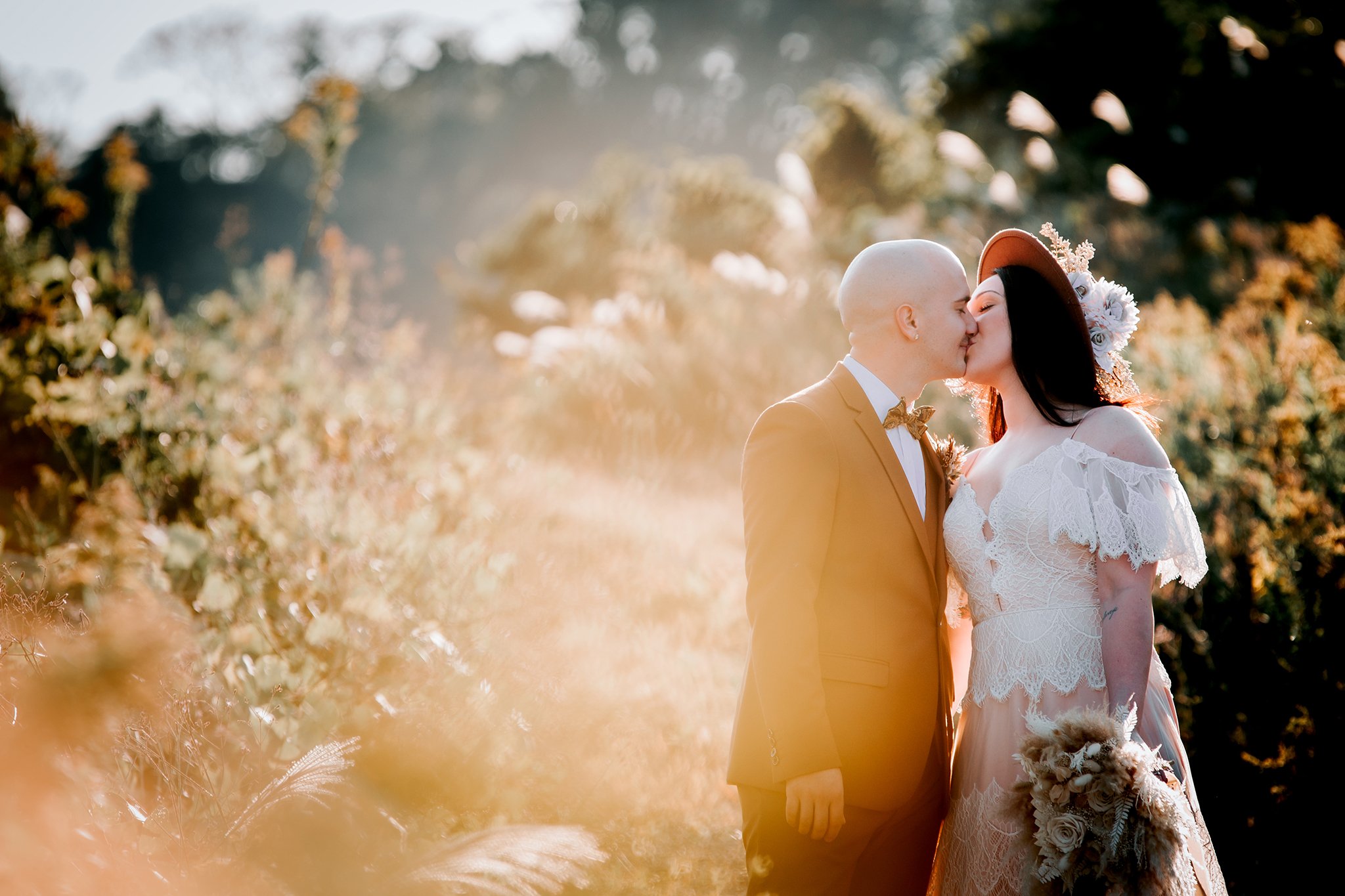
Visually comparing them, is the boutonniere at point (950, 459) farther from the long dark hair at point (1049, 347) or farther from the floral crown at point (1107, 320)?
the floral crown at point (1107, 320)

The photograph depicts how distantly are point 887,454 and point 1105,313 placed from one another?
810 millimetres

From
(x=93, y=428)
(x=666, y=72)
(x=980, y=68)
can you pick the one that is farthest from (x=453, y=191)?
(x=93, y=428)

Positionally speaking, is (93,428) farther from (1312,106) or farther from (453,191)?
(453,191)

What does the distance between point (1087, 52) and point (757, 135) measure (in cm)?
2341

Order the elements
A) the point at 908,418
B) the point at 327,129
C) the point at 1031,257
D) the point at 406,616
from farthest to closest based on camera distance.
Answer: the point at 327,129 → the point at 406,616 → the point at 1031,257 → the point at 908,418

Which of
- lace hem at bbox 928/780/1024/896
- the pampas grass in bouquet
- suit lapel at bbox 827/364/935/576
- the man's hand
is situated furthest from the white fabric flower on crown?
the man's hand

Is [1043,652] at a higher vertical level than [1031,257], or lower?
lower

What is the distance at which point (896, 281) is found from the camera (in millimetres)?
2402

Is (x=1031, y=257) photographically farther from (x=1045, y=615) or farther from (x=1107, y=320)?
(x=1045, y=615)

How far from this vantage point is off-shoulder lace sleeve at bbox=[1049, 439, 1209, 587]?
7.02 ft

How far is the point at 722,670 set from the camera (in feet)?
13.6

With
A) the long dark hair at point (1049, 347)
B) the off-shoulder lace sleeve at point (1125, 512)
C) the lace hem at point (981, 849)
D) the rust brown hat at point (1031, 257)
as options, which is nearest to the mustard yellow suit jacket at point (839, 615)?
the lace hem at point (981, 849)

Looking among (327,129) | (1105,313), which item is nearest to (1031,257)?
(1105,313)

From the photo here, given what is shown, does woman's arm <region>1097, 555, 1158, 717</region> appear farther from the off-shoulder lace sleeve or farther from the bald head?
the bald head
